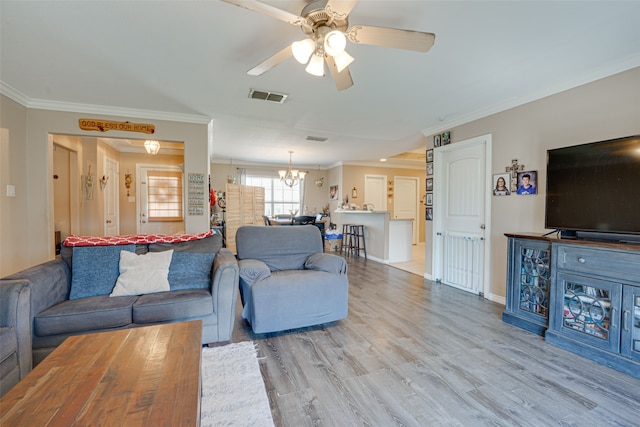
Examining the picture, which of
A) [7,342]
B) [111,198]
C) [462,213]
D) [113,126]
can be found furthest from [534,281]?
[111,198]

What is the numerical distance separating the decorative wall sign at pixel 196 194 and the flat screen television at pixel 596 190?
4.06 metres

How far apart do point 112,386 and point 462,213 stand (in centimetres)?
406

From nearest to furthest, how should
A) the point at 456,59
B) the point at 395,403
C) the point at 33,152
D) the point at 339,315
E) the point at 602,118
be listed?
the point at 395,403
the point at 456,59
the point at 602,118
the point at 339,315
the point at 33,152

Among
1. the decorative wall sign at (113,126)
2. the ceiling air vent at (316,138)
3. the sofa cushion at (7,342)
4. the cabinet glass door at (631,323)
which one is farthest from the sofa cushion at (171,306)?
the ceiling air vent at (316,138)

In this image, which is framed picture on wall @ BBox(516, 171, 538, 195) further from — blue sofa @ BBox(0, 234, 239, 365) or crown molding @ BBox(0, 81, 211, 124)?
crown molding @ BBox(0, 81, 211, 124)

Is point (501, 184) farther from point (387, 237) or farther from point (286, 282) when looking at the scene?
point (286, 282)

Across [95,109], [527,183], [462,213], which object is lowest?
[462,213]

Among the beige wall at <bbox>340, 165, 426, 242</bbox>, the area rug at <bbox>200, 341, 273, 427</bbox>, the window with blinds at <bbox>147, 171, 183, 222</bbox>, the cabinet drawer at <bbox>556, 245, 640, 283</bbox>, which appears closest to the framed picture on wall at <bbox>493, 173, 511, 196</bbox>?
the cabinet drawer at <bbox>556, 245, 640, 283</bbox>

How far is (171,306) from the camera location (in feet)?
6.88

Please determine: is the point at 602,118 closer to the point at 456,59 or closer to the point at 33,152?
the point at 456,59

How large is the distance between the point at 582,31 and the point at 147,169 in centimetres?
727

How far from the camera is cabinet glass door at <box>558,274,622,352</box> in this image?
2025 millimetres

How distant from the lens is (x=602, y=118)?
98.7 inches

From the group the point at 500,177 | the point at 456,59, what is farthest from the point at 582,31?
the point at 500,177
